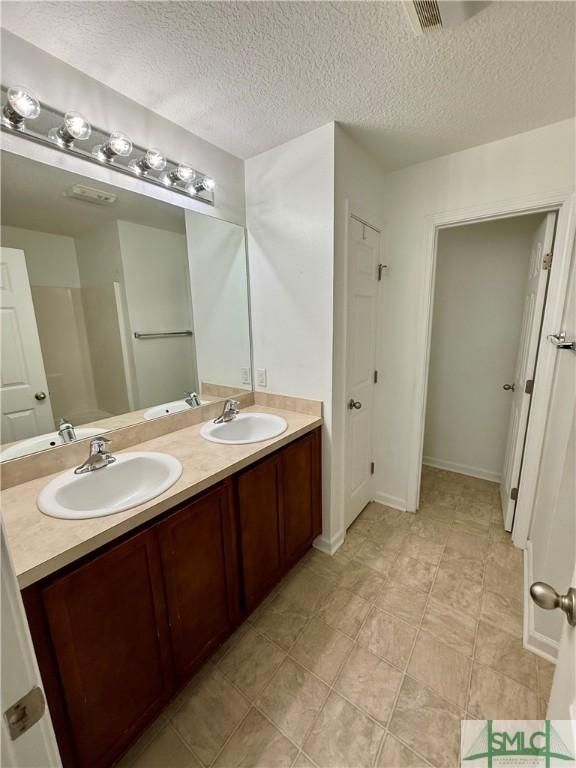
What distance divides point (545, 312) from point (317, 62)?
1.65 m

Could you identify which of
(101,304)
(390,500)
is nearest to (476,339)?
(390,500)

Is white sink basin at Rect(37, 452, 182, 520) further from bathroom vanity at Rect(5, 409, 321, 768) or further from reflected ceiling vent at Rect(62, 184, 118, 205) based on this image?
reflected ceiling vent at Rect(62, 184, 118, 205)

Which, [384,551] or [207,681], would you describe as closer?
[207,681]

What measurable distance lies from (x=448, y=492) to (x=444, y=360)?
44.3 inches

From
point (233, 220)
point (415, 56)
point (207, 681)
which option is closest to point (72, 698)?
point (207, 681)

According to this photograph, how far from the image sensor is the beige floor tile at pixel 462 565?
1808 mm

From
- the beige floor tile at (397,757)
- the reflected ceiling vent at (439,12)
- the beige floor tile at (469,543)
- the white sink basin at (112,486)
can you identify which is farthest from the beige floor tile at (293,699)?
the reflected ceiling vent at (439,12)

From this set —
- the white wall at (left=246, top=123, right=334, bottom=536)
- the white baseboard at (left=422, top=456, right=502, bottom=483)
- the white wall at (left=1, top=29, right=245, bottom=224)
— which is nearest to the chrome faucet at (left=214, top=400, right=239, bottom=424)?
the white wall at (left=246, top=123, right=334, bottom=536)

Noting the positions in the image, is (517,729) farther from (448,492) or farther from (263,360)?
(263,360)

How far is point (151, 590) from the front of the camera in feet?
3.47

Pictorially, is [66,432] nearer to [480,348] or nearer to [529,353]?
[529,353]

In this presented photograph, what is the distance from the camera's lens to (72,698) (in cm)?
88

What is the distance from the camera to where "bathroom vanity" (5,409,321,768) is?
86cm

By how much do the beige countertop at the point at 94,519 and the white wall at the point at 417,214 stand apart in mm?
1065
